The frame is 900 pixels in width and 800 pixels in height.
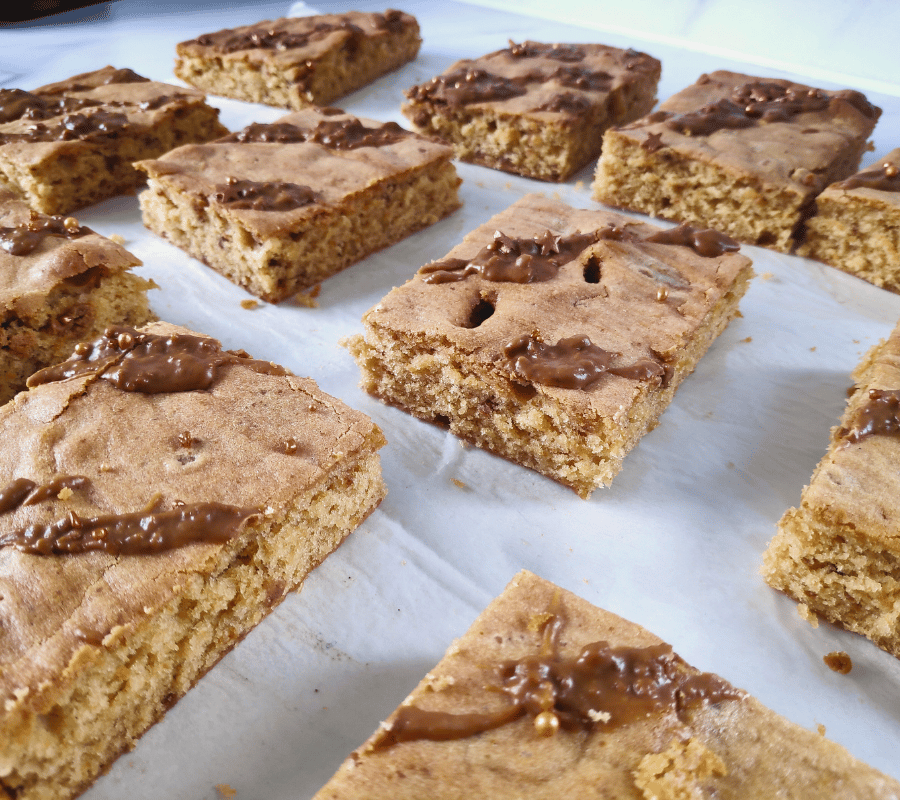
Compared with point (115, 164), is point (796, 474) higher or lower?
lower

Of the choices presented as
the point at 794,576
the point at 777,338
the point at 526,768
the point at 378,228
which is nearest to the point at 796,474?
the point at 794,576

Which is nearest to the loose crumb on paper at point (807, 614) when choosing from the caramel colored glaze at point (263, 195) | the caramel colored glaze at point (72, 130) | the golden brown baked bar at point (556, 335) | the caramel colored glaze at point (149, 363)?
the golden brown baked bar at point (556, 335)

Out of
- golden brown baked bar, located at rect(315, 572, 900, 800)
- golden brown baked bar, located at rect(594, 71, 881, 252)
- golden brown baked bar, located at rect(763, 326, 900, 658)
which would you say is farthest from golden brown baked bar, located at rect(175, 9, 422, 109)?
golden brown baked bar, located at rect(315, 572, 900, 800)

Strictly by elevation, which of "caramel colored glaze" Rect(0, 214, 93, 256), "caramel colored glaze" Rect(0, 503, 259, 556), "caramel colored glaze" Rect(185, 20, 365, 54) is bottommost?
"caramel colored glaze" Rect(0, 503, 259, 556)

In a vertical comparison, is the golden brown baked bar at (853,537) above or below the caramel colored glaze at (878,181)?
below

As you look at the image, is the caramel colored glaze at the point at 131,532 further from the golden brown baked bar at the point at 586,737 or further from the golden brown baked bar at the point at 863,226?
the golden brown baked bar at the point at 863,226

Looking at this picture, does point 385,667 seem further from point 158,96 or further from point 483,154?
point 158,96

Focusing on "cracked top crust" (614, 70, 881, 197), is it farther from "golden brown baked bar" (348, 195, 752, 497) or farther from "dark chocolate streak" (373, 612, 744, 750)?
"dark chocolate streak" (373, 612, 744, 750)
